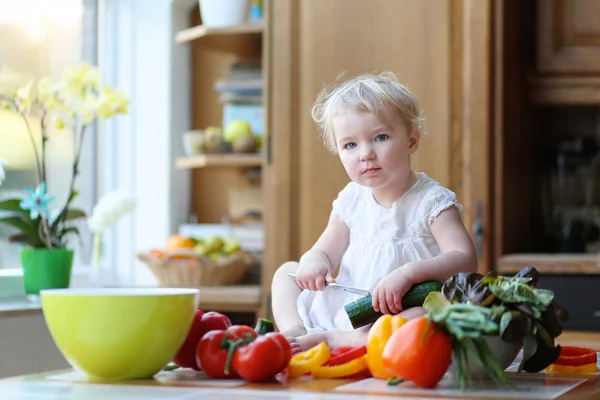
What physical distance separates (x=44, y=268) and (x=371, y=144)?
1207 millimetres

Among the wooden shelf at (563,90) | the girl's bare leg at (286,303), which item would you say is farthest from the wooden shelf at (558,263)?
the girl's bare leg at (286,303)

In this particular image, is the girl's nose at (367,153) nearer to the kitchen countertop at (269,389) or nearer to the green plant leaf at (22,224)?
the kitchen countertop at (269,389)

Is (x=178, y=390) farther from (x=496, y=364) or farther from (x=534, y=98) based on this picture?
(x=534, y=98)

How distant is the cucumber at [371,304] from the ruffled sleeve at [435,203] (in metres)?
0.31

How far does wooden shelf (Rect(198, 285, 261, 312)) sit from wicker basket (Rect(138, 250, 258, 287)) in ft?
0.18

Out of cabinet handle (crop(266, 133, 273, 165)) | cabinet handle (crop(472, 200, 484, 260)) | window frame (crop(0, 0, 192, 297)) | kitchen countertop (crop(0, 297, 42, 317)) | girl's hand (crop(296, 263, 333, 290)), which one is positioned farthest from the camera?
window frame (crop(0, 0, 192, 297))

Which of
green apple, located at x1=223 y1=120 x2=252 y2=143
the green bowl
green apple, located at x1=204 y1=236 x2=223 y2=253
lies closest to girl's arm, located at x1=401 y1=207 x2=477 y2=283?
the green bowl

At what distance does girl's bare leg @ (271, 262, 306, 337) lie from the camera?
55.7 inches

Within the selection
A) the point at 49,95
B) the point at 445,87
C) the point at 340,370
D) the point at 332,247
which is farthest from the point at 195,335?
the point at 445,87

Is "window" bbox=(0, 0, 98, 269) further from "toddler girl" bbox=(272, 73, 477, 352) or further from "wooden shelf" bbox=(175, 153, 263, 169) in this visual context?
"toddler girl" bbox=(272, 73, 477, 352)

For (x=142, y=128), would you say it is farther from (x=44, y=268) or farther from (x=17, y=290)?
(x=44, y=268)

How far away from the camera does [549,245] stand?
3.17m

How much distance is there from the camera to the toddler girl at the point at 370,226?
1393mm

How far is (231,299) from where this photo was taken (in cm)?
287
